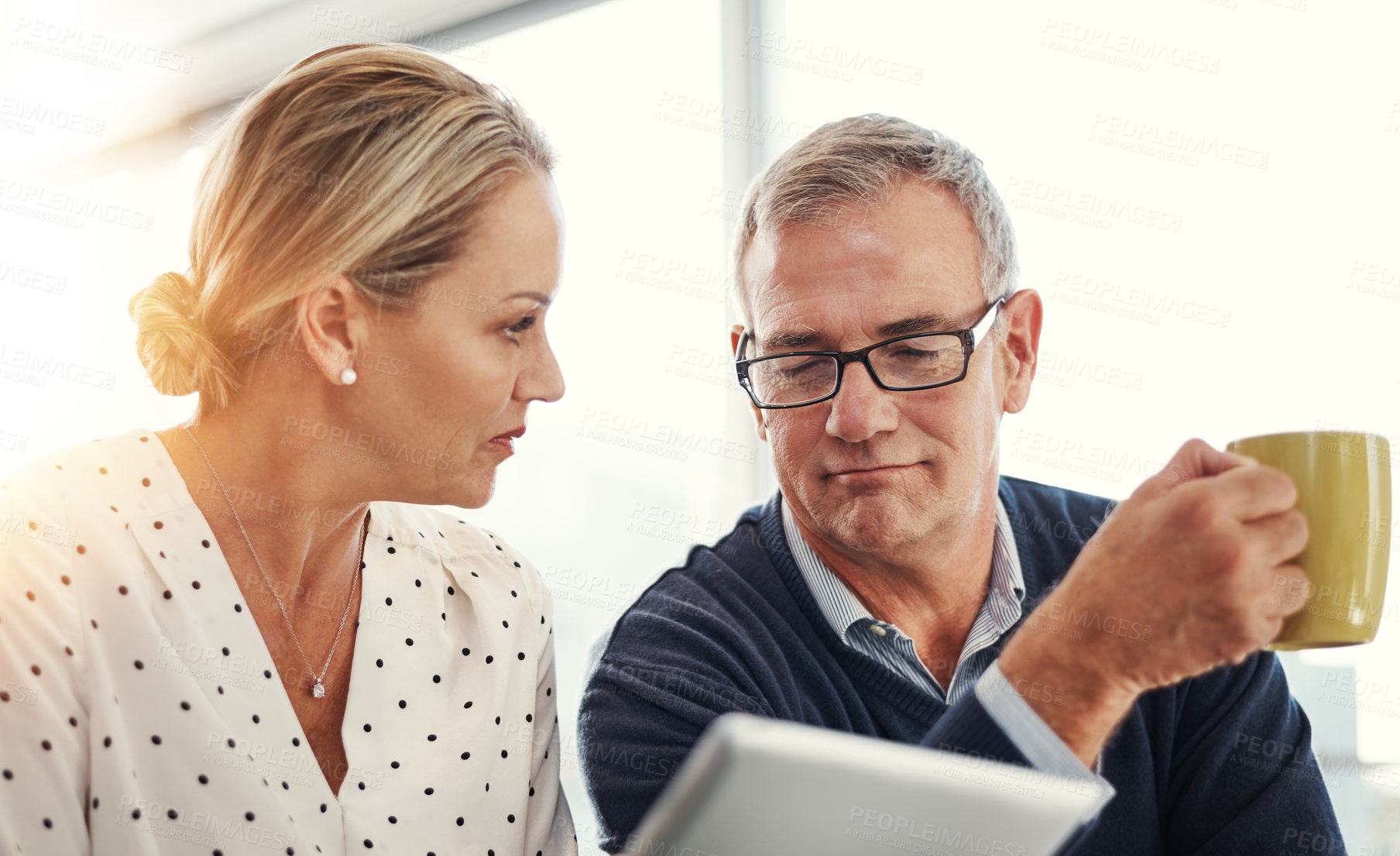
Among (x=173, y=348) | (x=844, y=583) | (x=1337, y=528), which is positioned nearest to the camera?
(x=1337, y=528)

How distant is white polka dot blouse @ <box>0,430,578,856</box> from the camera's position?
3.36 ft

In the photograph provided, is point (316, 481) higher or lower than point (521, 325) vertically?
lower

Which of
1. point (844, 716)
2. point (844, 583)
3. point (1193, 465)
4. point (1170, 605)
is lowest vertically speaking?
Answer: point (844, 716)

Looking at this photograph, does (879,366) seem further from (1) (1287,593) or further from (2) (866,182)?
(1) (1287,593)

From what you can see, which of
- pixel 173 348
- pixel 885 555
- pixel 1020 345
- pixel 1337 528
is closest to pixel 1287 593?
pixel 1337 528

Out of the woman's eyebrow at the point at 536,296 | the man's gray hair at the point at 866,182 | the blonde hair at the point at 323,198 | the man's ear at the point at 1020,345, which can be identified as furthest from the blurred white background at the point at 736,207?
the woman's eyebrow at the point at 536,296

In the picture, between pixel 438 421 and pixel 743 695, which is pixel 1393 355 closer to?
pixel 743 695

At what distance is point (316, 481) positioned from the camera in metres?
1.20

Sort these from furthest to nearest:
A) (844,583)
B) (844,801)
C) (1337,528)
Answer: (844,583)
(1337,528)
(844,801)

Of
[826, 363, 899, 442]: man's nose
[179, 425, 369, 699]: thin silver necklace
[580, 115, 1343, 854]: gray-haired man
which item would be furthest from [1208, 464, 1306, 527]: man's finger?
[179, 425, 369, 699]: thin silver necklace

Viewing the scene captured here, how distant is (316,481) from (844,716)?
Result: 0.66 m

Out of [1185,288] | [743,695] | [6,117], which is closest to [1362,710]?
[1185,288]

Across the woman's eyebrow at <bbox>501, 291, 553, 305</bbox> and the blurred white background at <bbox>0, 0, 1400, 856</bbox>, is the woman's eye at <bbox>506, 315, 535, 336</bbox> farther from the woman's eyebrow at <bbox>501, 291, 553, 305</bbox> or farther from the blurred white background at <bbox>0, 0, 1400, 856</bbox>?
the blurred white background at <bbox>0, 0, 1400, 856</bbox>

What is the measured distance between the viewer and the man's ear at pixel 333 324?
3.83 feet
